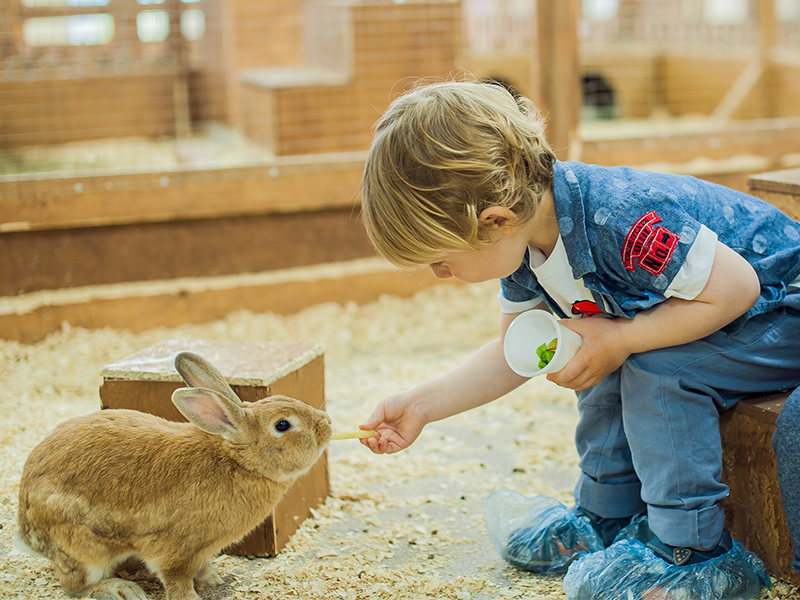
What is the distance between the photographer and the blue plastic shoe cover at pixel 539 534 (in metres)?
1.76

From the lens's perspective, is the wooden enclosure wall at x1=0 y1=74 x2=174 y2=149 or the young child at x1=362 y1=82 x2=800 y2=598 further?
the wooden enclosure wall at x1=0 y1=74 x2=174 y2=149

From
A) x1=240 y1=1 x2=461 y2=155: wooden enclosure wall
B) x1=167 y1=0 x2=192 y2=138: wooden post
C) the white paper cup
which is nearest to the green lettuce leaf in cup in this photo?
the white paper cup

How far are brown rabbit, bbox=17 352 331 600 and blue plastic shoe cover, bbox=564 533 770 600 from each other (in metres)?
Result: 0.60

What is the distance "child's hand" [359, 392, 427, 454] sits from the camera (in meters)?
1.73

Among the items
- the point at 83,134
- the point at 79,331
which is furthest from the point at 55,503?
the point at 83,134

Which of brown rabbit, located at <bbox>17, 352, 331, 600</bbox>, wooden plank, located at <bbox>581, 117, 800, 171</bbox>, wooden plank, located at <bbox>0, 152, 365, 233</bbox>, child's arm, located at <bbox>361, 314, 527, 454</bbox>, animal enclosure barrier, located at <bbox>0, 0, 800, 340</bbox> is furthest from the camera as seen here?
wooden plank, located at <bbox>581, 117, 800, 171</bbox>

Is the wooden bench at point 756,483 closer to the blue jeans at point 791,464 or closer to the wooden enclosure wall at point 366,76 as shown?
the blue jeans at point 791,464

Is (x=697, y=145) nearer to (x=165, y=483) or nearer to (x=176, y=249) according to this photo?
(x=176, y=249)

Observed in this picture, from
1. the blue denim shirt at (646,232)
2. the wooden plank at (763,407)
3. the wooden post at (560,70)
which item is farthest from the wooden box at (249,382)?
the wooden post at (560,70)

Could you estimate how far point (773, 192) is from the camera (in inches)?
85.5

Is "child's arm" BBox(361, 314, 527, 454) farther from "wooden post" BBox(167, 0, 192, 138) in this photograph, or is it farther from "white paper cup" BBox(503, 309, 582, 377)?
"wooden post" BBox(167, 0, 192, 138)

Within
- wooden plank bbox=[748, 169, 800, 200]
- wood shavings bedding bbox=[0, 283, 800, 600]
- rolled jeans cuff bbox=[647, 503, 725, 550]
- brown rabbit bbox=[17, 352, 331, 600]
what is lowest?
wood shavings bedding bbox=[0, 283, 800, 600]

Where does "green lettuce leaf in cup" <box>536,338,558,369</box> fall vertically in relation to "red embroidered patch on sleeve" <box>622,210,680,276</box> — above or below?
below

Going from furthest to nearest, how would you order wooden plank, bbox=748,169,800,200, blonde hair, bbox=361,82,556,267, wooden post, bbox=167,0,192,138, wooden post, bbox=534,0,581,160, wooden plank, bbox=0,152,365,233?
1. wooden post, bbox=167,0,192,138
2. wooden post, bbox=534,0,581,160
3. wooden plank, bbox=0,152,365,233
4. wooden plank, bbox=748,169,800,200
5. blonde hair, bbox=361,82,556,267
